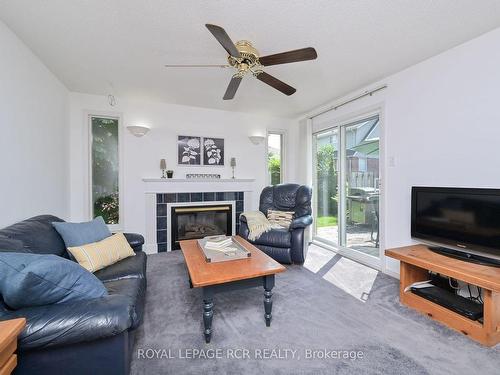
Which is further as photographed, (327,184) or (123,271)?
(327,184)

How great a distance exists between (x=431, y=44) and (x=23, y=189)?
4174 millimetres

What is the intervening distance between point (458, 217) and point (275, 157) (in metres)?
3.23

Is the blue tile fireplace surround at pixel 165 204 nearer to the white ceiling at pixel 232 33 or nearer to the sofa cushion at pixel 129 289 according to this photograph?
the white ceiling at pixel 232 33

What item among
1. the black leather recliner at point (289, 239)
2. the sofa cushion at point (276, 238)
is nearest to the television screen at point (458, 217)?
the black leather recliner at point (289, 239)

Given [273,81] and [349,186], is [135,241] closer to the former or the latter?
[273,81]

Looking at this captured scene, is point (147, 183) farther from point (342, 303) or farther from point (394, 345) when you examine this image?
point (394, 345)

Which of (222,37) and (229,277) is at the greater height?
(222,37)

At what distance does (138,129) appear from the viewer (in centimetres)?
366

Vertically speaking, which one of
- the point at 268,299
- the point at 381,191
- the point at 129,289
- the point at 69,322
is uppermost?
the point at 381,191

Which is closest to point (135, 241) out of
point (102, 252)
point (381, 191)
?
point (102, 252)

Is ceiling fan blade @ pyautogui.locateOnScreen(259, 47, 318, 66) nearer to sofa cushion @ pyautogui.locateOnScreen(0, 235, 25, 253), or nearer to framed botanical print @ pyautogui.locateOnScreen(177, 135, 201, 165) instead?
sofa cushion @ pyautogui.locateOnScreen(0, 235, 25, 253)

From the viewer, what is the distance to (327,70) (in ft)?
9.27

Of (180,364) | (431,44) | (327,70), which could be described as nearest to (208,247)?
(180,364)

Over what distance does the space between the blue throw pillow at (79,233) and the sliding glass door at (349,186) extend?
333 centimetres
